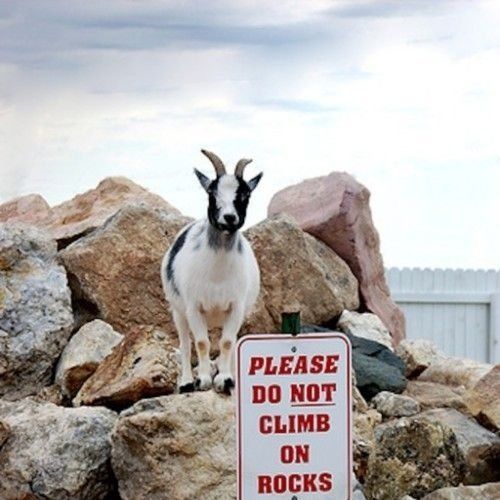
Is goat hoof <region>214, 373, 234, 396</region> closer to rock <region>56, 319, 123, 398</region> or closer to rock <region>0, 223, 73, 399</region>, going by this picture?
rock <region>56, 319, 123, 398</region>

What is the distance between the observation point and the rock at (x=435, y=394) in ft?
39.1

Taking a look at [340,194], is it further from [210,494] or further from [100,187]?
[210,494]

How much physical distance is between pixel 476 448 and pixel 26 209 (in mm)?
6346

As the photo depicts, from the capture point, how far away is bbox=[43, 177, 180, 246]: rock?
13359 millimetres

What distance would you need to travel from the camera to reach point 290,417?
6512 millimetres

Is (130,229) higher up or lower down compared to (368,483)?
higher up

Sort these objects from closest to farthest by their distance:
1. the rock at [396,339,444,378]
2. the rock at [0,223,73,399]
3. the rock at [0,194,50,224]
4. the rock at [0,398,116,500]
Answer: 1. the rock at [0,398,116,500]
2. the rock at [0,223,73,399]
3. the rock at [396,339,444,378]
4. the rock at [0,194,50,224]

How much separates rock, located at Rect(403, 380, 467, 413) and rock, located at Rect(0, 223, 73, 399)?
2994 mm

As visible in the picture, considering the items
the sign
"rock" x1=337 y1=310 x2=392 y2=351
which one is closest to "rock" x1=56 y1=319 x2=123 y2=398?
"rock" x1=337 y1=310 x2=392 y2=351

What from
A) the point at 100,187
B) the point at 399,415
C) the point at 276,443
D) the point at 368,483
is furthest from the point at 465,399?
the point at 276,443

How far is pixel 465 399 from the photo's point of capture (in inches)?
464

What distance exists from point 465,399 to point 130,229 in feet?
10.5

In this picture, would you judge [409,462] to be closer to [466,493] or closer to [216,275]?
[466,493]

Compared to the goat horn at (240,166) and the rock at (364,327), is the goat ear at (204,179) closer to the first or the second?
the goat horn at (240,166)
